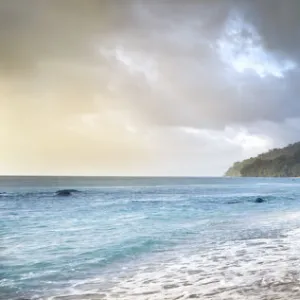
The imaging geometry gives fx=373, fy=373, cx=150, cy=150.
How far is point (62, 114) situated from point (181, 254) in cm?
134

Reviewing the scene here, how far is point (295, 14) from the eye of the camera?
2.55 metres

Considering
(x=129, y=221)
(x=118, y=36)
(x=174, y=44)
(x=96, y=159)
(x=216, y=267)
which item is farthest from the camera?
(x=129, y=221)

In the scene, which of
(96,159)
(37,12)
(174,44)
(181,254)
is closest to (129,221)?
(96,159)

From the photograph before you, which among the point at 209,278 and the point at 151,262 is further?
the point at 151,262

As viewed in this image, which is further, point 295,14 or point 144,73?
point 144,73

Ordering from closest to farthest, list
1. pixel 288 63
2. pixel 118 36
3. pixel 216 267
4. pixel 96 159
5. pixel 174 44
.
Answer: pixel 216 267 < pixel 118 36 < pixel 174 44 < pixel 288 63 < pixel 96 159

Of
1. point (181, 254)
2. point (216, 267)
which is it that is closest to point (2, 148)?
point (181, 254)

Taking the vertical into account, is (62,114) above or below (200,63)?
below

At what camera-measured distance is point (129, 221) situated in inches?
182

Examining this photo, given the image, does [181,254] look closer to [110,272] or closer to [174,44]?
[110,272]

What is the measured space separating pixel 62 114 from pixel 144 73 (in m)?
0.70

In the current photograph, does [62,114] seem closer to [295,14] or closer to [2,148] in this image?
[2,148]

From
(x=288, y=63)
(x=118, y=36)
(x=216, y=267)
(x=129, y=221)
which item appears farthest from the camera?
(x=129, y=221)

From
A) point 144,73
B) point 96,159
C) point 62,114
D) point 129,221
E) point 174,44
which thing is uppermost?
point 174,44
